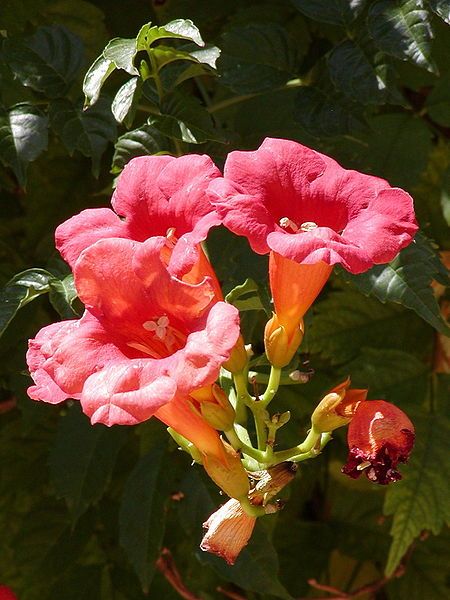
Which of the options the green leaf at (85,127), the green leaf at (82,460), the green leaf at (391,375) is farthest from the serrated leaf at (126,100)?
the green leaf at (391,375)

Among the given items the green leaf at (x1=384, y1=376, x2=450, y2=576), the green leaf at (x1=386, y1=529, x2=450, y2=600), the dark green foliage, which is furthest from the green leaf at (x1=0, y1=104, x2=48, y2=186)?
the green leaf at (x1=386, y1=529, x2=450, y2=600)

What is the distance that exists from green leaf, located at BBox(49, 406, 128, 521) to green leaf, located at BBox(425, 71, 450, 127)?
84 centimetres

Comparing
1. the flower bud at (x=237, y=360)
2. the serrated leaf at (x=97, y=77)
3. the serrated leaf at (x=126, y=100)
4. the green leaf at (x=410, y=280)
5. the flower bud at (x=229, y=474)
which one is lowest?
the flower bud at (x=229, y=474)

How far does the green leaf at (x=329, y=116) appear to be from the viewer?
159cm

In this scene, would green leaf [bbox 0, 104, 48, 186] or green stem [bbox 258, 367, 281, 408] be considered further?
green leaf [bbox 0, 104, 48, 186]

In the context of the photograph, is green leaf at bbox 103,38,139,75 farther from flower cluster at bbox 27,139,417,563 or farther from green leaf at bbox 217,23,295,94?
green leaf at bbox 217,23,295,94

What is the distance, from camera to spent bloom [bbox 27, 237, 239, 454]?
972mm

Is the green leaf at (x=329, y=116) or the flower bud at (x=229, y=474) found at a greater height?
the green leaf at (x=329, y=116)

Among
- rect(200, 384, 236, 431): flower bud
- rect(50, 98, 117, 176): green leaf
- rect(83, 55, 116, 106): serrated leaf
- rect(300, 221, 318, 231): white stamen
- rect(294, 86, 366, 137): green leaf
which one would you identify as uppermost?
rect(83, 55, 116, 106): serrated leaf

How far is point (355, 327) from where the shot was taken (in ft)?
7.15

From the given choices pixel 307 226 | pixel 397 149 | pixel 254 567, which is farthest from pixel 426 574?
pixel 307 226

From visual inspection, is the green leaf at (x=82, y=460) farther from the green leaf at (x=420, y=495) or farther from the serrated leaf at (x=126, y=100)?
the serrated leaf at (x=126, y=100)

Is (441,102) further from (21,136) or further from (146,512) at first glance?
(146,512)

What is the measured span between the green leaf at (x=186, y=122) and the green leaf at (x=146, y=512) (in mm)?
701
